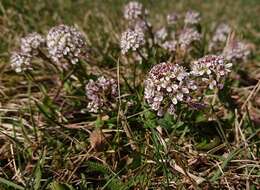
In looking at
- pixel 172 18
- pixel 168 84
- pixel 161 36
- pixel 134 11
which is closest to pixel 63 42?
pixel 168 84

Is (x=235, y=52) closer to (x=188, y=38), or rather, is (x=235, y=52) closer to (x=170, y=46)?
(x=188, y=38)

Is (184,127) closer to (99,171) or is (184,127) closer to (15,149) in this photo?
(99,171)

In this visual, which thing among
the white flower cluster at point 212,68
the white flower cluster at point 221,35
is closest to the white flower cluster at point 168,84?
the white flower cluster at point 212,68

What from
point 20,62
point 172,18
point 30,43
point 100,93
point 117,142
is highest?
point 172,18

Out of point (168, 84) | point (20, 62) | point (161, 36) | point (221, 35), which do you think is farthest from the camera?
point (221, 35)

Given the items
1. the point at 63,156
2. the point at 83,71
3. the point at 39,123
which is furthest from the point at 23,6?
the point at 63,156
